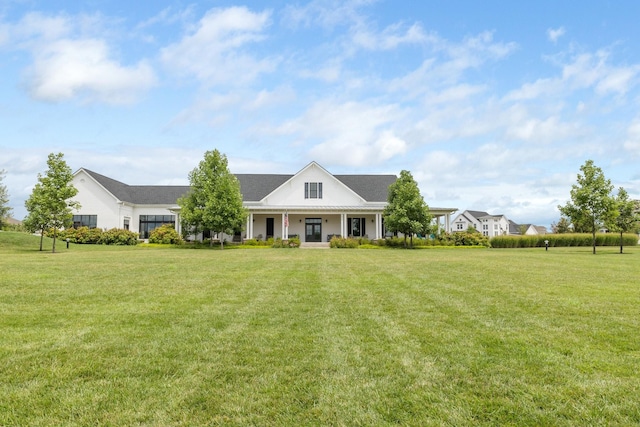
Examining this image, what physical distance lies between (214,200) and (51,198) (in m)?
9.73

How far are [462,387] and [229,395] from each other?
205 centimetres

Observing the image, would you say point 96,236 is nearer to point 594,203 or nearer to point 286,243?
point 286,243

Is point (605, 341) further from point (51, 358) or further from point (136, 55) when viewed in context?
point (136, 55)

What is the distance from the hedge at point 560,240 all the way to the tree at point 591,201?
10.7 meters

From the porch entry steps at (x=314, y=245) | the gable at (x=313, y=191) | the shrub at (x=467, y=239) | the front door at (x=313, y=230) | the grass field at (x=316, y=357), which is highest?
the gable at (x=313, y=191)

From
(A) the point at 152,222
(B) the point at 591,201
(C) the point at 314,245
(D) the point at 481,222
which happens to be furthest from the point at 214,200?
(D) the point at 481,222

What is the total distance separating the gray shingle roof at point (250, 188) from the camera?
37562 mm

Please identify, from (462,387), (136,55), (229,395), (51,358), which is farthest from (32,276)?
(462,387)

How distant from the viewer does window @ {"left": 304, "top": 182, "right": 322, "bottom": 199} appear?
35938mm

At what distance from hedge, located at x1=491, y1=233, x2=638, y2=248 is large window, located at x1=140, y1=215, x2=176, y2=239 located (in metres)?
30.9

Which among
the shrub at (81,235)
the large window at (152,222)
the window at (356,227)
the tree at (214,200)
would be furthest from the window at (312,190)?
the shrub at (81,235)

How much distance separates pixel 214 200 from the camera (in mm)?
28672

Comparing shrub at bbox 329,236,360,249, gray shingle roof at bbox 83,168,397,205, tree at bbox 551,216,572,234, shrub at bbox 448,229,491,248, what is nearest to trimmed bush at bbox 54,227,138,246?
gray shingle roof at bbox 83,168,397,205

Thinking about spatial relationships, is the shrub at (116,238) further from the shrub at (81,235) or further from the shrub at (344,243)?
the shrub at (344,243)
